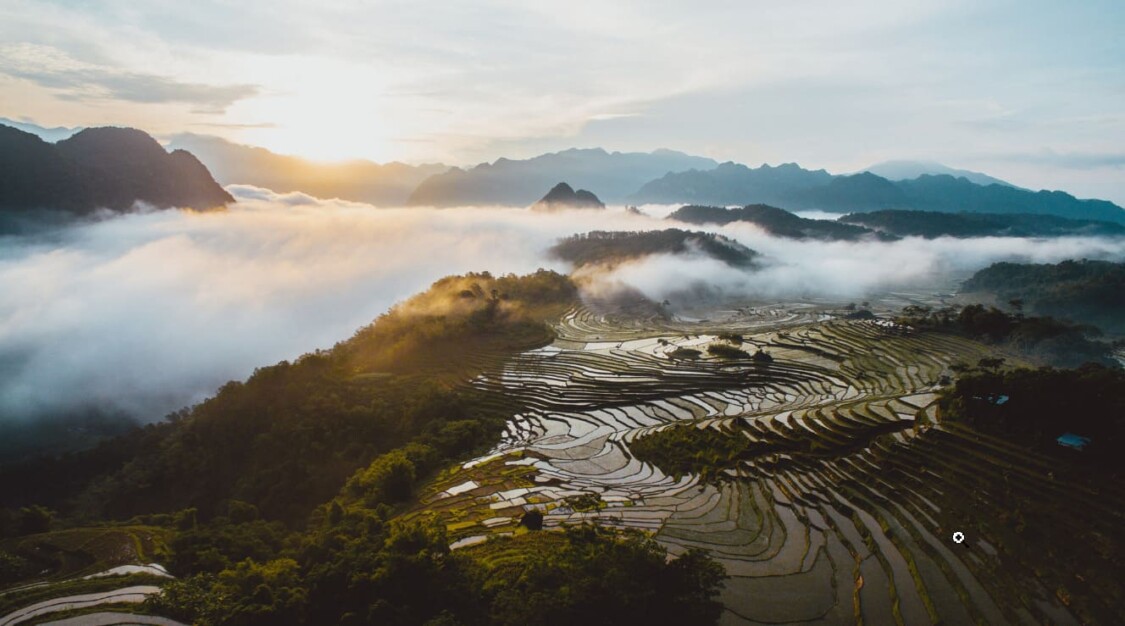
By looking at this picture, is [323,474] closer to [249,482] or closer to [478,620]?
Result: [249,482]

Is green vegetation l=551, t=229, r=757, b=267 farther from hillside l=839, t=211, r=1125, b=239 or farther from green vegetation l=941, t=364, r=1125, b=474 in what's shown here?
hillside l=839, t=211, r=1125, b=239


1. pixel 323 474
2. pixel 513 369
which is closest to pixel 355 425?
pixel 323 474

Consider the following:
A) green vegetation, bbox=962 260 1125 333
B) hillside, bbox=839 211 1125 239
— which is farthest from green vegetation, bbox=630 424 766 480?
hillside, bbox=839 211 1125 239

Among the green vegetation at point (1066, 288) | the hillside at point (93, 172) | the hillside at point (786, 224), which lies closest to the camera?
the green vegetation at point (1066, 288)

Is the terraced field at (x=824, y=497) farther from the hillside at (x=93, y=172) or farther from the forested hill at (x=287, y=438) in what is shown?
the hillside at (x=93, y=172)

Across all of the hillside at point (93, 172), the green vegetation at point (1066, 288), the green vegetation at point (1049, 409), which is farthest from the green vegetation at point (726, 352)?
the hillside at point (93, 172)

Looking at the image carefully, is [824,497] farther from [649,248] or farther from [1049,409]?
[649,248]
